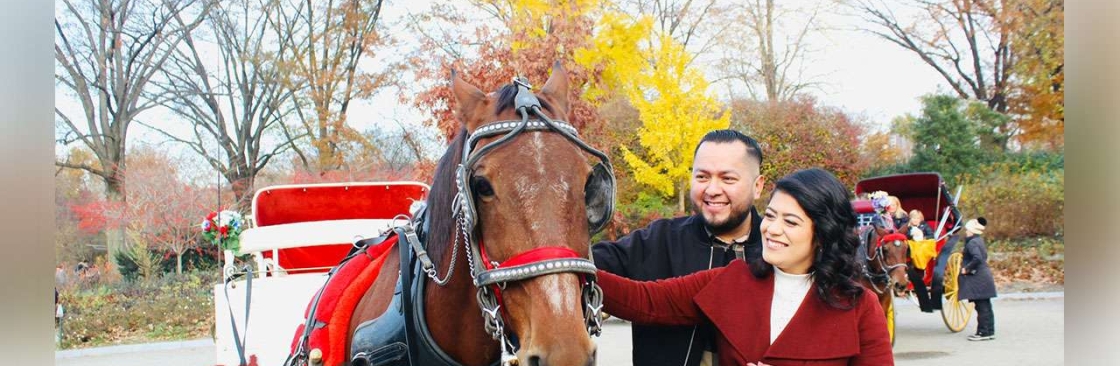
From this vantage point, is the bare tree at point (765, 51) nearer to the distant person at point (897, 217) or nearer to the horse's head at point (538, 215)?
the distant person at point (897, 217)

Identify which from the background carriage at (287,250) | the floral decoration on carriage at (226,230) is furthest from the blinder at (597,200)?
the floral decoration on carriage at (226,230)

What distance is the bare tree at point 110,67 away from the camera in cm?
1447

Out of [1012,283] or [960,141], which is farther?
[960,141]

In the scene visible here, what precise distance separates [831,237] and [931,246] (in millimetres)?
9313

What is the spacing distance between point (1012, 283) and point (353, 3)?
50.9 feet

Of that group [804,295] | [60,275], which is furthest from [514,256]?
[60,275]

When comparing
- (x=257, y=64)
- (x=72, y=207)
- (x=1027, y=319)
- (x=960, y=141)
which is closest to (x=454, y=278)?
(x=1027, y=319)

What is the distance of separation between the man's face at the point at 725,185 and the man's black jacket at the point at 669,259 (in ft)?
0.39

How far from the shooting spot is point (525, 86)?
2.38m

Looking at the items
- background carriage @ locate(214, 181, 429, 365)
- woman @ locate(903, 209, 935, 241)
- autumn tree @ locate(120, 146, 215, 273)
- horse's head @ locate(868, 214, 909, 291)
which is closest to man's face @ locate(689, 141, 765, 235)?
background carriage @ locate(214, 181, 429, 365)

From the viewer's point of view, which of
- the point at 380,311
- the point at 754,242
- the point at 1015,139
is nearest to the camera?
the point at 380,311

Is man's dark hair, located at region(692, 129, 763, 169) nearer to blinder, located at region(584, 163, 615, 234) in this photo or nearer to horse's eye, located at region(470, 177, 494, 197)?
blinder, located at region(584, 163, 615, 234)

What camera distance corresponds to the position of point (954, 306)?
11258 millimetres
